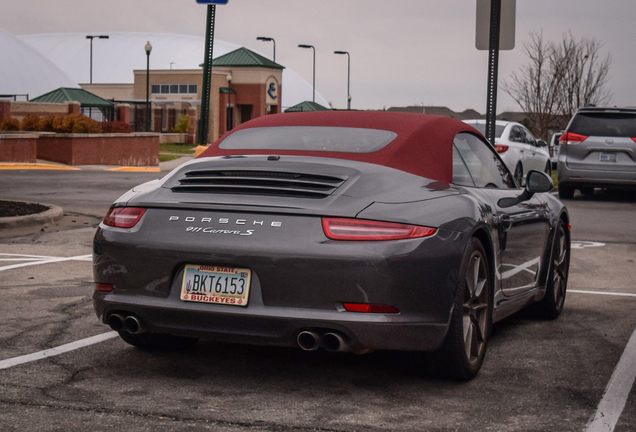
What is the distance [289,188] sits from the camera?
471 cm

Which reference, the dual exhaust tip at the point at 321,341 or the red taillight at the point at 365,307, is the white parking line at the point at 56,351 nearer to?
the dual exhaust tip at the point at 321,341

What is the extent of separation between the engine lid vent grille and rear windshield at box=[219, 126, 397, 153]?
61cm

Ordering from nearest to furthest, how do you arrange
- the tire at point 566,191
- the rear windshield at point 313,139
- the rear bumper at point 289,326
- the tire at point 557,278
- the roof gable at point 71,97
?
the rear bumper at point 289,326
the rear windshield at point 313,139
the tire at point 557,278
the tire at point 566,191
the roof gable at point 71,97

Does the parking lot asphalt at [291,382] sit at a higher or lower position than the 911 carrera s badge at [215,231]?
lower

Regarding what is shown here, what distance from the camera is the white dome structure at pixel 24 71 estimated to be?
7131cm

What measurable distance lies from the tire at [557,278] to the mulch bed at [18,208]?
330 inches

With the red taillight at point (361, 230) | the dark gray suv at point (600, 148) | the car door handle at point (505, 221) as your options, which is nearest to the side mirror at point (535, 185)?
the car door handle at point (505, 221)

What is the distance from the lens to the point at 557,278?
7016 mm

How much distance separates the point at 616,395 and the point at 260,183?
219cm

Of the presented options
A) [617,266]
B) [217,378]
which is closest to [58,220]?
[617,266]

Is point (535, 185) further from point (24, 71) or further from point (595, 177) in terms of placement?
point (24, 71)

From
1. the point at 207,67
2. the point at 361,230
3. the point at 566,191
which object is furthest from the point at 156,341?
the point at 566,191

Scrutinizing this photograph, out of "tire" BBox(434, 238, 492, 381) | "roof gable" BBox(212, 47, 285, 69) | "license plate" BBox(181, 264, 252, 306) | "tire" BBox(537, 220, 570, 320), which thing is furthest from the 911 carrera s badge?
"roof gable" BBox(212, 47, 285, 69)

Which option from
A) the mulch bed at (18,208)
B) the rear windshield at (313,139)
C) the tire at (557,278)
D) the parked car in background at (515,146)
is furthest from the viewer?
the parked car in background at (515,146)
